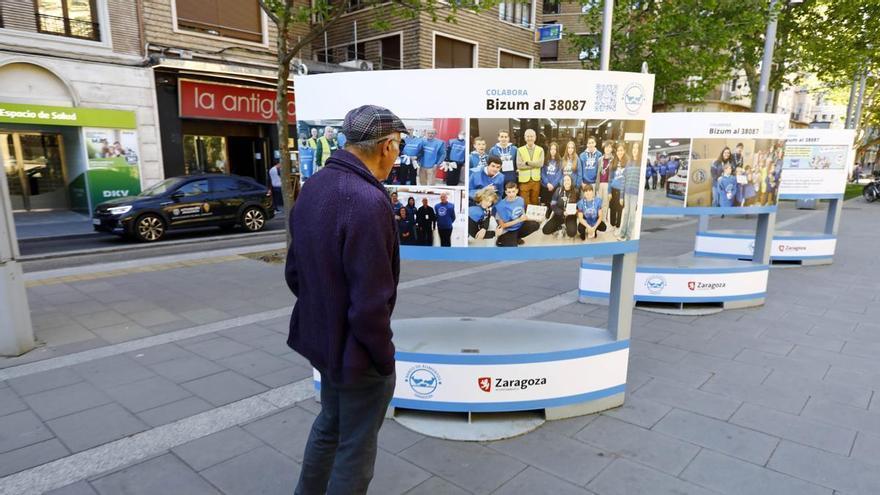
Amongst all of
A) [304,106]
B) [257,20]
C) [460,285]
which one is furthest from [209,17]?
[304,106]

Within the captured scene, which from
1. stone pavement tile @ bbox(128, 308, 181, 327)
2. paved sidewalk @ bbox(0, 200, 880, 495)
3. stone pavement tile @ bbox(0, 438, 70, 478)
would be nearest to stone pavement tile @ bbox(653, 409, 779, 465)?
paved sidewalk @ bbox(0, 200, 880, 495)

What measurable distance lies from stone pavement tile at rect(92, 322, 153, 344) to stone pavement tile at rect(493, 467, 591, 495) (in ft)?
13.6

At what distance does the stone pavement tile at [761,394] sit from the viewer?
365 cm

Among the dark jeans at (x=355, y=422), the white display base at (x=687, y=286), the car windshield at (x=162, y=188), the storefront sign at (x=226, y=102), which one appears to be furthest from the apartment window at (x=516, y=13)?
the dark jeans at (x=355, y=422)

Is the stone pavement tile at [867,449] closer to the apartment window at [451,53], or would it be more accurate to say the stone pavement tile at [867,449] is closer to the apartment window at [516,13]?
the apartment window at [451,53]

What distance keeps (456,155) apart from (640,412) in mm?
2256

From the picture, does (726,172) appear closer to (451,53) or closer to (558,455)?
(558,455)

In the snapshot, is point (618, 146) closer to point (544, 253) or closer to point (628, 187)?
point (628, 187)

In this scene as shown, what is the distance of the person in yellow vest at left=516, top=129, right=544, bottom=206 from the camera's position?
9.89 ft

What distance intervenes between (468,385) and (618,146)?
1838mm

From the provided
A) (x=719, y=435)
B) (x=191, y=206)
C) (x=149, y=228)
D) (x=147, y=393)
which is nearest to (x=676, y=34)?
(x=719, y=435)

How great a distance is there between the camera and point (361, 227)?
1.84 m

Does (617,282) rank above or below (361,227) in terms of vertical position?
below

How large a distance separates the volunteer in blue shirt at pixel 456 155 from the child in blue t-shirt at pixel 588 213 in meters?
0.80
